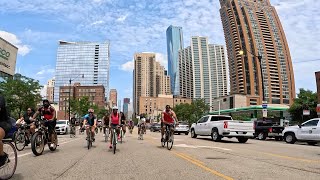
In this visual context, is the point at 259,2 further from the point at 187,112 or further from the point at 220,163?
the point at 220,163

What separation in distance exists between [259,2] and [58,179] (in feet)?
171

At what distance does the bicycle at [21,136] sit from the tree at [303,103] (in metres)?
66.1

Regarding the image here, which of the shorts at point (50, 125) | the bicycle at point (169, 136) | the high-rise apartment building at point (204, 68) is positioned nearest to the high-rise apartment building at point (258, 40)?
the bicycle at point (169, 136)

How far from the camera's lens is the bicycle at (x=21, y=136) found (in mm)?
13805

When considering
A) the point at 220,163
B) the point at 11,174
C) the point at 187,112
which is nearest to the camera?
the point at 11,174

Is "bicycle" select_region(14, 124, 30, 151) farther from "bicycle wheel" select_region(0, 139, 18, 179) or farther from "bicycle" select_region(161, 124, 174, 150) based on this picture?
"bicycle wheel" select_region(0, 139, 18, 179)

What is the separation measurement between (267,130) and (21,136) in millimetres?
21023

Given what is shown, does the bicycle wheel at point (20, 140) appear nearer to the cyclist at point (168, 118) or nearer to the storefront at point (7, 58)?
the cyclist at point (168, 118)

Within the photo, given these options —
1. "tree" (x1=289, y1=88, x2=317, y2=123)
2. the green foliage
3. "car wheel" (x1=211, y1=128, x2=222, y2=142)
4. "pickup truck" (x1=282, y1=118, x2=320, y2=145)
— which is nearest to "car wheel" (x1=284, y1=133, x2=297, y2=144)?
"pickup truck" (x1=282, y1=118, x2=320, y2=145)

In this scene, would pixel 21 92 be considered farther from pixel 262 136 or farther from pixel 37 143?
pixel 37 143

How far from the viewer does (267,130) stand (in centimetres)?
2931

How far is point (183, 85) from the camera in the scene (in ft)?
513

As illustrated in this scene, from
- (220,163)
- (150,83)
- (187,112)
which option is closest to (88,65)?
(187,112)

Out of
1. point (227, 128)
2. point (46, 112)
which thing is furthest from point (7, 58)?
point (46, 112)
